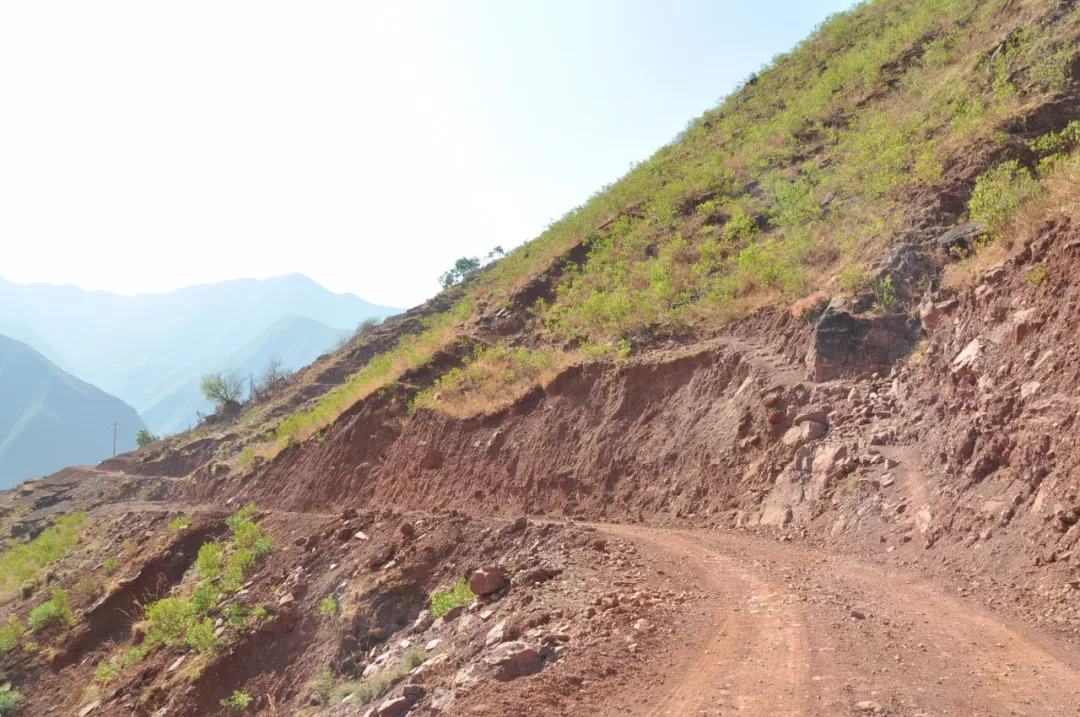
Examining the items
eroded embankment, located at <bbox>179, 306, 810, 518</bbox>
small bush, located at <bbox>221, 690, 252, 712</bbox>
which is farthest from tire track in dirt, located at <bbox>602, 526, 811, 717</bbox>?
small bush, located at <bbox>221, 690, 252, 712</bbox>

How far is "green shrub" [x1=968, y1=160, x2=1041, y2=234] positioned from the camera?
8.84 metres

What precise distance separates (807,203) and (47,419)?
185 m

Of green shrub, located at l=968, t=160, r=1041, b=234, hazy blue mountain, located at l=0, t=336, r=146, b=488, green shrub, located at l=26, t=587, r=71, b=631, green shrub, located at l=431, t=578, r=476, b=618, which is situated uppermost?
hazy blue mountain, located at l=0, t=336, r=146, b=488

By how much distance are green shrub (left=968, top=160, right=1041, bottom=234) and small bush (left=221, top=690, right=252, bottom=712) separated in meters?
13.0

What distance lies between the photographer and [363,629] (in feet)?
30.4

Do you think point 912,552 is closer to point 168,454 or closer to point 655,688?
point 655,688

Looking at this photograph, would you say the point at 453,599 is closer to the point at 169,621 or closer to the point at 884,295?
the point at 169,621

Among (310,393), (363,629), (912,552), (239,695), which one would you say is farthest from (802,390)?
(310,393)

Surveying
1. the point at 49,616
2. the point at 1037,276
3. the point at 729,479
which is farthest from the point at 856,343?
the point at 49,616

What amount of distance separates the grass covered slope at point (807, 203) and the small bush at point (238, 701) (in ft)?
28.8

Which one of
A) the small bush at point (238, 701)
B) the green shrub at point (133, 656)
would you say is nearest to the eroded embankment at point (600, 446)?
the small bush at point (238, 701)

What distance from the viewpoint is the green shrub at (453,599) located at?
26.5 ft

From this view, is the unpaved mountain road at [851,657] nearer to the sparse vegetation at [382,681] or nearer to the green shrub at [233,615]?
the sparse vegetation at [382,681]

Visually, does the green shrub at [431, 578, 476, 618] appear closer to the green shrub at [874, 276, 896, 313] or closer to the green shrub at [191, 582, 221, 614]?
the green shrub at [191, 582, 221, 614]
